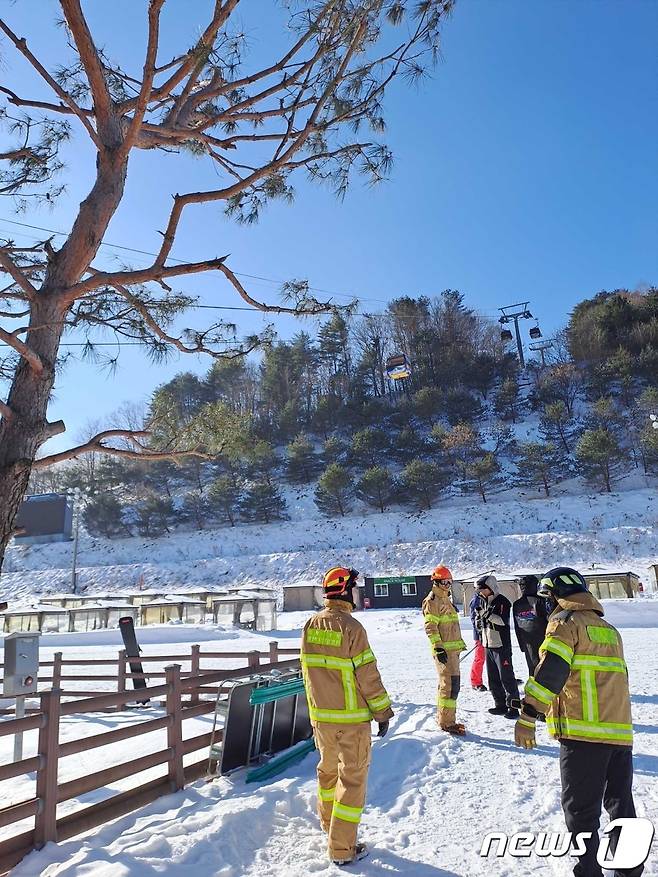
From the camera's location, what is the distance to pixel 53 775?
4141 mm

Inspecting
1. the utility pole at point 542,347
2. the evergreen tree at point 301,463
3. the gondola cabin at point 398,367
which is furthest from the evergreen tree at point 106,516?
the utility pole at point 542,347

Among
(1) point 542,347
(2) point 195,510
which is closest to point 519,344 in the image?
(1) point 542,347

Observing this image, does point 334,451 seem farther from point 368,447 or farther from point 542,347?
point 542,347

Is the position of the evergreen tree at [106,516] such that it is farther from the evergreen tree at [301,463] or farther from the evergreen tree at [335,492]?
the evergreen tree at [335,492]

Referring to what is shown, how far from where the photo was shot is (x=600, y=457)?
39.7 metres

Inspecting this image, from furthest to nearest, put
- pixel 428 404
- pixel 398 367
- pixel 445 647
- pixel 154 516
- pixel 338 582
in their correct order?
pixel 428 404 → pixel 154 516 → pixel 398 367 → pixel 445 647 → pixel 338 582

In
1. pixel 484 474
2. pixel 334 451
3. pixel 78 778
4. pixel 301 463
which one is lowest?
pixel 78 778

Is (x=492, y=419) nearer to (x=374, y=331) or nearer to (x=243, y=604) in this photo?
(x=374, y=331)

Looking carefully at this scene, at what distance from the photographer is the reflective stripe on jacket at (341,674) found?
3.94 m

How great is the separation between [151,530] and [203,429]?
151ft

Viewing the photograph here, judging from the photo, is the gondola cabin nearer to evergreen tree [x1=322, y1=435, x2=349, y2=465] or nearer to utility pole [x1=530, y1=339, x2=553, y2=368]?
evergreen tree [x1=322, y1=435, x2=349, y2=465]

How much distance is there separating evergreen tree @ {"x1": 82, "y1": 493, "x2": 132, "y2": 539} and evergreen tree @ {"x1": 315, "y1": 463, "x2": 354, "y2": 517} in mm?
16907

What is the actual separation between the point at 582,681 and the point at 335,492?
140ft

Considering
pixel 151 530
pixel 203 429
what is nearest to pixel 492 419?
pixel 151 530
